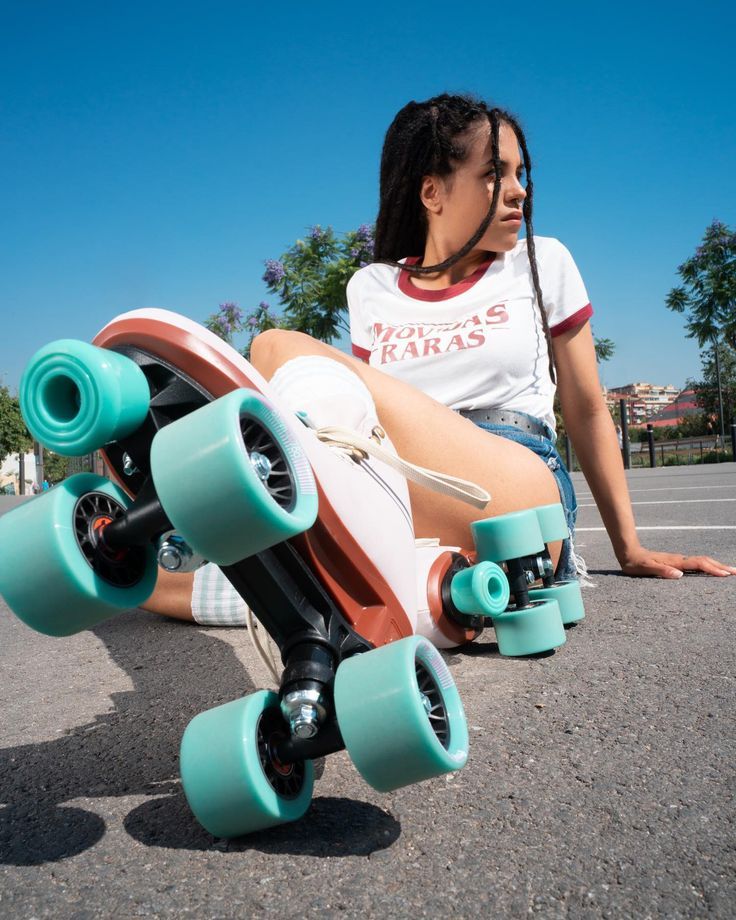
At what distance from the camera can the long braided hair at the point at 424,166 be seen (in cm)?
216

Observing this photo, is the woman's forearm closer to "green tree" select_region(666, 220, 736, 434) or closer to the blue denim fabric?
the blue denim fabric

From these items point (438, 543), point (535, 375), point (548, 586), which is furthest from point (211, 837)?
point (535, 375)

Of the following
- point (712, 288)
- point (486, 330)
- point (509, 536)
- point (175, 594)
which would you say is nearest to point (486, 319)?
point (486, 330)

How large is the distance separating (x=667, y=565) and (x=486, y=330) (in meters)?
1.07

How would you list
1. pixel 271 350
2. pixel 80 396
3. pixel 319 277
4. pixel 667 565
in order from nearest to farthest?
1. pixel 80 396
2. pixel 271 350
3. pixel 667 565
4. pixel 319 277

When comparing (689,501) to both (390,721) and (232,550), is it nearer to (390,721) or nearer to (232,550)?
(390,721)

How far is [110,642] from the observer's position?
2088 mm

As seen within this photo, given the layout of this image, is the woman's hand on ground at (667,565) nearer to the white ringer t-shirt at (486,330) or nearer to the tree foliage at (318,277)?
the white ringer t-shirt at (486,330)

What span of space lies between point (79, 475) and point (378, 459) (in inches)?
19.2

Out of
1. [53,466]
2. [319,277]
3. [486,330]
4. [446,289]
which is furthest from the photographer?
[53,466]

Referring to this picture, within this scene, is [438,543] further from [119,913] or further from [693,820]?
[119,913]

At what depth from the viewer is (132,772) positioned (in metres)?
1.13

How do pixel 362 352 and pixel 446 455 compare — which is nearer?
pixel 446 455

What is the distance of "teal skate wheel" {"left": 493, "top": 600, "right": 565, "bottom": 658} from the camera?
1582 mm
